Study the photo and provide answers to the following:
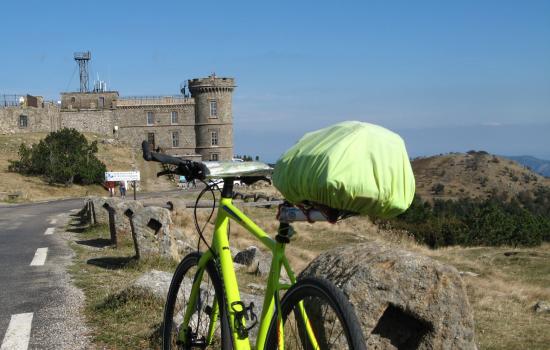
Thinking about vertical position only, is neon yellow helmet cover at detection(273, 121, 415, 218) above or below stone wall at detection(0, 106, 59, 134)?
below

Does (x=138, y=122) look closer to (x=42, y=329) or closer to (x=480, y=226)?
(x=480, y=226)

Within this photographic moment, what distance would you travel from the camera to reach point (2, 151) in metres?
56.4

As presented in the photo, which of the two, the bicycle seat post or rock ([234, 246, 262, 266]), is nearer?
the bicycle seat post

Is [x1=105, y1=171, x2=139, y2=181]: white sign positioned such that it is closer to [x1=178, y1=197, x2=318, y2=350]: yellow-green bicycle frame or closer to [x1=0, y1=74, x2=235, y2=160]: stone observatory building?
[x1=178, y1=197, x2=318, y2=350]: yellow-green bicycle frame

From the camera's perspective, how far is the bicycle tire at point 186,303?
371 centimetres

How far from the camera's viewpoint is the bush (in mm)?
47594

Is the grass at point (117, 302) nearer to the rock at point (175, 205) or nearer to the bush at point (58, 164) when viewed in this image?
the rock at point (175, 205)

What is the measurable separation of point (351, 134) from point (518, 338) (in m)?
6.38

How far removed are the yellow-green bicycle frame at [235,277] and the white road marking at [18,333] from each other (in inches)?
88.6

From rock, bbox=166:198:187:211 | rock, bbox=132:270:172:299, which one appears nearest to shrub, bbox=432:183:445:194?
rock, bbox=166:198:187:211

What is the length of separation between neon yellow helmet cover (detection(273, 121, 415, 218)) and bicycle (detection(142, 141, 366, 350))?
0.77 feet

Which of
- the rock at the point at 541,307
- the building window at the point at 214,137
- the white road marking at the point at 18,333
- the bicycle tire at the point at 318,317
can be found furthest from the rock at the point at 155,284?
the building window at the point at 214,137

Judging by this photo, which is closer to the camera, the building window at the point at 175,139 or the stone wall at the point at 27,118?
the stone wall at the point at 27,118

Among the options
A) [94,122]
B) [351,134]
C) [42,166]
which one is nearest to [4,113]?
[94,122]
